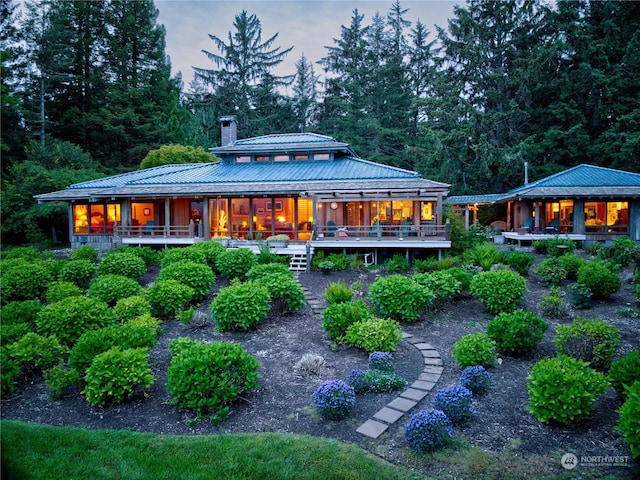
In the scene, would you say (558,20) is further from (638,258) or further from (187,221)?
(187,221)

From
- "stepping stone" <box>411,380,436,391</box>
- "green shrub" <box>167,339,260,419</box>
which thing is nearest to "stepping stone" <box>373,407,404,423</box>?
"stepping stone" <box>411,380,436,391</box>

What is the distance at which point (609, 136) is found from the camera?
2964 cm

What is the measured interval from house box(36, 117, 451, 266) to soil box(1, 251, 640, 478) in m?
8.38

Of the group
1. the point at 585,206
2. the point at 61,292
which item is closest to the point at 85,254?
the point at 61,292

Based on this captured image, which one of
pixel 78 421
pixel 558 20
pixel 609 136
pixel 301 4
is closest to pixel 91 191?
pixel 301 4

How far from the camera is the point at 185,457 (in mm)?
4336

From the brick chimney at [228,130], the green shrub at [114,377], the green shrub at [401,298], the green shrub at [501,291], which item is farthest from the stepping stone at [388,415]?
the brick chimney at [228,130]

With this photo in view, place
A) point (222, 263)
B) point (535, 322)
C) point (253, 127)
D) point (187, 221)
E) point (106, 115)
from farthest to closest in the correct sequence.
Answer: point (253, 127)
point (106, 115)
point (187, 221)
point (222, 263)
point (535, 322)

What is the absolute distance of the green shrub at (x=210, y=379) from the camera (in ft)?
17.1

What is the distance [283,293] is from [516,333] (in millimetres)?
5000

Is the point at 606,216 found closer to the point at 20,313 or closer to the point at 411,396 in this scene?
the point at 411,396

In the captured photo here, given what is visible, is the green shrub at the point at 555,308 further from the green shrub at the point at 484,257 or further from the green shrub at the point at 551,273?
the green shrub at the point at 484,257

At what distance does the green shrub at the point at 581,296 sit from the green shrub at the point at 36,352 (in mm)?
11296

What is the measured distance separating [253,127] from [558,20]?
3010cm
